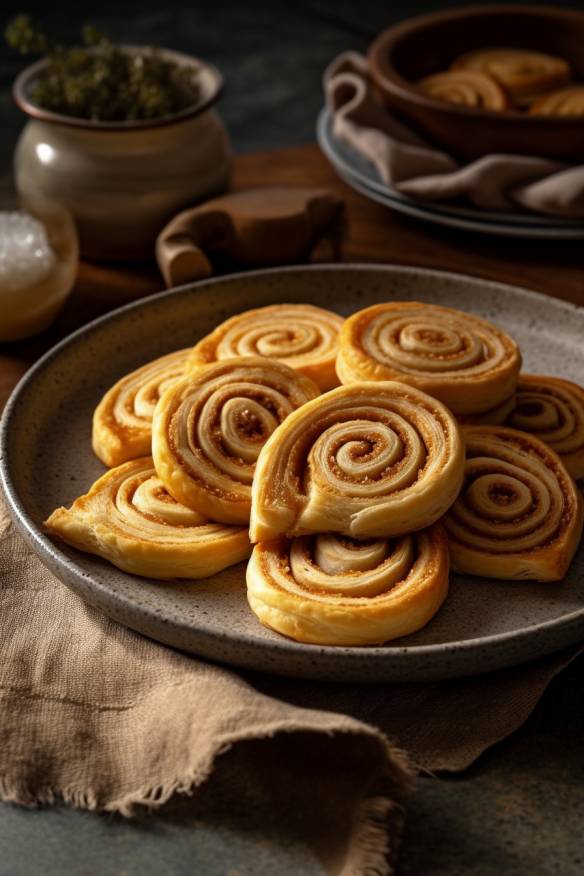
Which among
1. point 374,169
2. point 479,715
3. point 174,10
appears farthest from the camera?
point 174,10

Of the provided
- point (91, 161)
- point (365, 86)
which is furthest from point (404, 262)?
point (91, 161)

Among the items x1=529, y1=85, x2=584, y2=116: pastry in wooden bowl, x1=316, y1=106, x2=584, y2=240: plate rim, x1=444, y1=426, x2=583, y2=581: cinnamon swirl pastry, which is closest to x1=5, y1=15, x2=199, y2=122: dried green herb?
x1=316, y1=106, x2=584, y2=240: plate rim

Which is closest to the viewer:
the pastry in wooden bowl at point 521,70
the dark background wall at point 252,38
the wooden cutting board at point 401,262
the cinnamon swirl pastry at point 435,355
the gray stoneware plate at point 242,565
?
the gray stoneware plate at point 242,565

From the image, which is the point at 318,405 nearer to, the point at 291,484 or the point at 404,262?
the point at 291,484

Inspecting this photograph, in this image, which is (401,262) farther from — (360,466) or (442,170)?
(360,466)

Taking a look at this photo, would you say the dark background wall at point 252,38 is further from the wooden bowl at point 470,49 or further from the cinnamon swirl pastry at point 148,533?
the cinnamon swirl pastry at point 148,533

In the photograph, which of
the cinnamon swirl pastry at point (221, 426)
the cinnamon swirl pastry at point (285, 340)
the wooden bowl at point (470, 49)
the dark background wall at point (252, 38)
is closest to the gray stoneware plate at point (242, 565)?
the cinnamon swirl pastry at point (221, 426)
